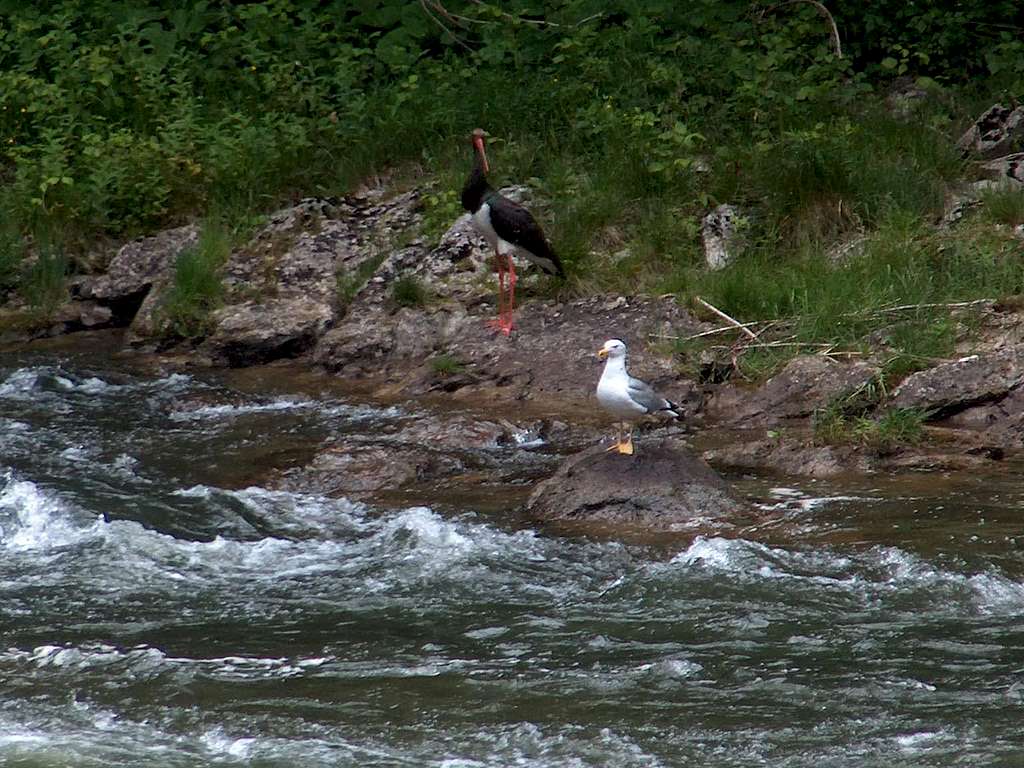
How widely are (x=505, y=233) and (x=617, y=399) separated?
113 inches

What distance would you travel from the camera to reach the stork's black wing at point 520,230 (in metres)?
9.80

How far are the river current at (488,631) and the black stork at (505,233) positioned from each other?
271 centimetres

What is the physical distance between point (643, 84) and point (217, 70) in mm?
3584

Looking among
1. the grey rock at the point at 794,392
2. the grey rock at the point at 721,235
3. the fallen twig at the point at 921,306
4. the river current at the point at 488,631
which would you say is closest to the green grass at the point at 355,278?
the grey rock at the point at 721,235

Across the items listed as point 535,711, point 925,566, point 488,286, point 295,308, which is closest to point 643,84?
point 488,286

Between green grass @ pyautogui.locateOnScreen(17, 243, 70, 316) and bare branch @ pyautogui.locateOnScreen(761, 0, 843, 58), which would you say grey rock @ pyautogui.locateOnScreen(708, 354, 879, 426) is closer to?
bare branch @ pyautogui.locateOnScreen(761, 0, 843, 58)

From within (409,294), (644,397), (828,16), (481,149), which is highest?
(828,16)

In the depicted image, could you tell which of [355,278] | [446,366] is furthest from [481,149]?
[446,366]

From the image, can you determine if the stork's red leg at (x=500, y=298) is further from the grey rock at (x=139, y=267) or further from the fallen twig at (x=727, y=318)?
the grey rock at (x=139, y=267)

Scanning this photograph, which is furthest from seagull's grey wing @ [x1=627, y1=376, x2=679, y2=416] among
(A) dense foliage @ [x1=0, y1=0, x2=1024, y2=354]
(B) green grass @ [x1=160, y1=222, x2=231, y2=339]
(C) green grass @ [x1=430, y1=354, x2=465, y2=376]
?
(B) green grass @ [x1=160, y1=222, x2=231, y2=339]

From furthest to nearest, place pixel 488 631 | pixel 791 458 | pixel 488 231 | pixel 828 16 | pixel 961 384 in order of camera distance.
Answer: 1. pixel 828 16
2. pixel 488 231
3. pixel 961 384
4. pixel 791 458
5. pixel 488 631

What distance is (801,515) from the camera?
6.85m

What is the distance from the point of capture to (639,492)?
697 centimetres

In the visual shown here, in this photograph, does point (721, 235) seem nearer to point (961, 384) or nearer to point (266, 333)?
point (961, 384)
